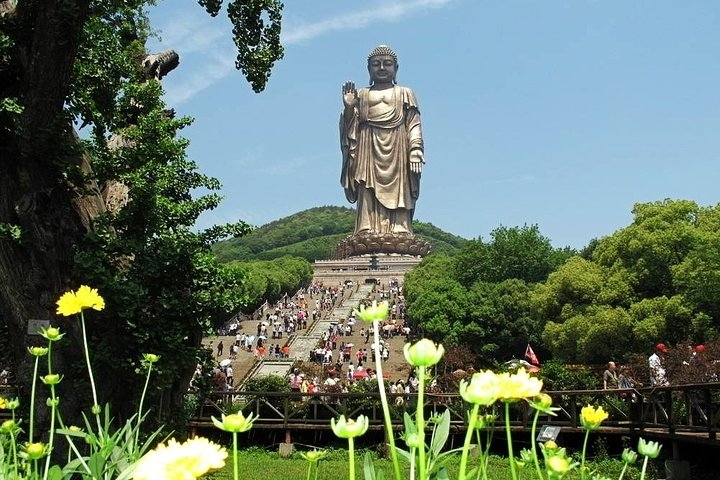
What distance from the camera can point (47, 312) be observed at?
626 cm

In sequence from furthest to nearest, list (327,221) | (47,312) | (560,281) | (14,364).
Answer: (327,221) → (560,281) → (14,364) → (47,312)

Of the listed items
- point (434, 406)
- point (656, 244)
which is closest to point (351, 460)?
point (434, 406)

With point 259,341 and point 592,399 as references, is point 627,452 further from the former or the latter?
point 259,341

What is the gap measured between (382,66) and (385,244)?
1081cm

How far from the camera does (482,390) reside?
1.23 m

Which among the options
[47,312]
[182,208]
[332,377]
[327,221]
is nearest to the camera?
[47,312]

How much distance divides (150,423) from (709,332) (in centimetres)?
1443

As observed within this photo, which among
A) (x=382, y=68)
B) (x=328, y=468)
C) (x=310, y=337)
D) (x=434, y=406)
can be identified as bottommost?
(x=328, y=468)

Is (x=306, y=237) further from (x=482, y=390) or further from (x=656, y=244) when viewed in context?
(x=482, y=390)

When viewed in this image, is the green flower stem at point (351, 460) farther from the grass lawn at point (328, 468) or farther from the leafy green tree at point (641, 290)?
the leafy green tree at point (641, 290)

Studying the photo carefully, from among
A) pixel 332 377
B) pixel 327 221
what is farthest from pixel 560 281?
pixel 327 221

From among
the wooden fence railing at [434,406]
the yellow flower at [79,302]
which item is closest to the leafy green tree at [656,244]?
the wooden fence railing at [434,406]

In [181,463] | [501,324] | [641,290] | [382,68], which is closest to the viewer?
[181,463]

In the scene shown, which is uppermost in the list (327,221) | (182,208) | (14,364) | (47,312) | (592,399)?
(327,221)
